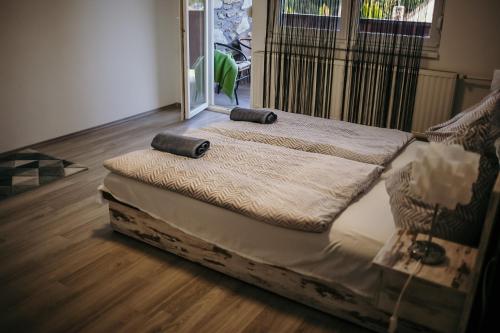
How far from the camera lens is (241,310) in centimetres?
220

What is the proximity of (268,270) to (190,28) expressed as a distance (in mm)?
3374

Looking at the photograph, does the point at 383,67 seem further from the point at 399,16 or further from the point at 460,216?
the point at 460,216

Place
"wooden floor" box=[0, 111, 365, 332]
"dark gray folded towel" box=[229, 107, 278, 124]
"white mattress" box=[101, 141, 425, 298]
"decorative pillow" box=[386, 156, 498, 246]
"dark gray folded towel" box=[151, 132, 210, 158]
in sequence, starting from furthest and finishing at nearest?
"dark gray folded towel" box=[229, 107, 278, 124]
"dark gray folded towel" box=[151, 132, 210, 158]
"wooden floor" box=[0, 111, 365, 332]
"white mattress" box=[101, 141, 425, 298]
"decorative pillow" box=[386, 156, 498, 246]

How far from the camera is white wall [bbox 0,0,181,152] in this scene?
388 cm

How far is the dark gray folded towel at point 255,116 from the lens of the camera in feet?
11.2

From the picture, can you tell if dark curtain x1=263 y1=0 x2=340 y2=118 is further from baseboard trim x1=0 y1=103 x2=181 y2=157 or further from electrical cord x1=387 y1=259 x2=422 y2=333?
electrical cord x1=387 y1=259 x2=422 y2=333

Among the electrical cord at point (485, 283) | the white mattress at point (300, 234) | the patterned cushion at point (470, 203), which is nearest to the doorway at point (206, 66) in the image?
the white mattress at point (300, 234)

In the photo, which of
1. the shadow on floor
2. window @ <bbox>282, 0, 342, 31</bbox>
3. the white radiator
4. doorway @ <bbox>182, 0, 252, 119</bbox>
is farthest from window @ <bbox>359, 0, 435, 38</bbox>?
the shadow on floor

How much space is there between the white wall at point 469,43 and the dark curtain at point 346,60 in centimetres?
18

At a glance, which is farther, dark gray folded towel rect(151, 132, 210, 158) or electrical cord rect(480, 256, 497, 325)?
dark gray folded towel rect(151, 132, 210, 158)

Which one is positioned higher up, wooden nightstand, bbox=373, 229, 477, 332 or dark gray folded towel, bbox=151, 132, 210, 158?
dark gray folded towel, bbox=151, 132, 210, 158

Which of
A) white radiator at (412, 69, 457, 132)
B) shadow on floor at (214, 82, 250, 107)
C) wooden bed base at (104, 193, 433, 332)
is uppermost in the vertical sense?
white radiator at (412, 69, 457, 132)

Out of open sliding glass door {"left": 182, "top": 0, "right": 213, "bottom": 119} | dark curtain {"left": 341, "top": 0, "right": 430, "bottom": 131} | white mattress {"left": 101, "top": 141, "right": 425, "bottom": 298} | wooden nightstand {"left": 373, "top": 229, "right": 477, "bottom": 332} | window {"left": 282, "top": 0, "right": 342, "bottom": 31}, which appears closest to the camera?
wooden nightstand {"left": 373, "top": 229, "right": 477, "bottom": 332}

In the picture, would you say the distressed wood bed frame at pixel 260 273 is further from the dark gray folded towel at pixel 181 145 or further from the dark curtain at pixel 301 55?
the dark curtain at pixel 301 55
